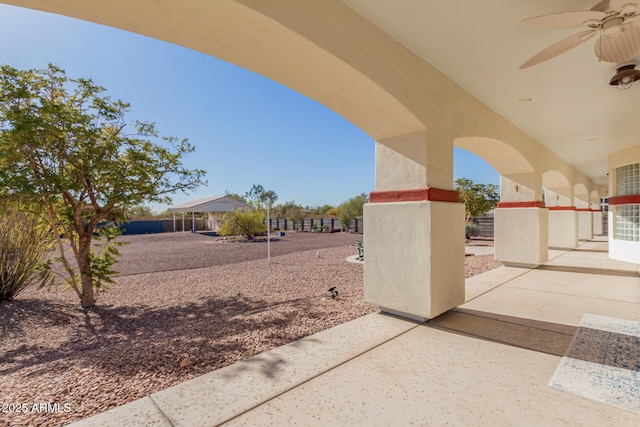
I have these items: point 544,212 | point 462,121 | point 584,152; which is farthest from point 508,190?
point 462,121

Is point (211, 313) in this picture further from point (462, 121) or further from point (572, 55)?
point (572, 55)

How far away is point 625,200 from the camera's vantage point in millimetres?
8953

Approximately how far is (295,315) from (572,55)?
16.7ft

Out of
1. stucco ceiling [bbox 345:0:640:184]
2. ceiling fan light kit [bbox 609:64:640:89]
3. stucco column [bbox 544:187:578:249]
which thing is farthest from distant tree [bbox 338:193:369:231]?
ceiling fan light kit [bbox 609:64:640:89]

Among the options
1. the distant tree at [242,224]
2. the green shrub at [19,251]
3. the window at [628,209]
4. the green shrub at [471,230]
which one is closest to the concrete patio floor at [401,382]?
the green shrub at [19,251]

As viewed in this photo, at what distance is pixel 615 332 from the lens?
348cm

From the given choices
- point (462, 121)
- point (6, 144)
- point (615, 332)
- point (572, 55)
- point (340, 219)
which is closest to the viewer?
point (615, 332)

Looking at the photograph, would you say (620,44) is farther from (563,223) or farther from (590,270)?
(563,223)

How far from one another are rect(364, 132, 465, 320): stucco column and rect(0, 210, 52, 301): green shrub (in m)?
6.59

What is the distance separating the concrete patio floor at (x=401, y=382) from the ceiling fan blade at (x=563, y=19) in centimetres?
304

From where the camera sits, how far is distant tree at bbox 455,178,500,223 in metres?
15.3

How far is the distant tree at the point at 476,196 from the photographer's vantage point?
1529 centimetres

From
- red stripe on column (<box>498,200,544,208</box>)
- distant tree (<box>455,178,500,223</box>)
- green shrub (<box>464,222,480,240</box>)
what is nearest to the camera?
red stripe on column (<box>498,200,544,208</box>)

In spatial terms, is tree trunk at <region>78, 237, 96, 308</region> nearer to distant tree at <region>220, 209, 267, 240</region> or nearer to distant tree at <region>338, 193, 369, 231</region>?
distant tree at <region>220, 209, 267, 240</region>
